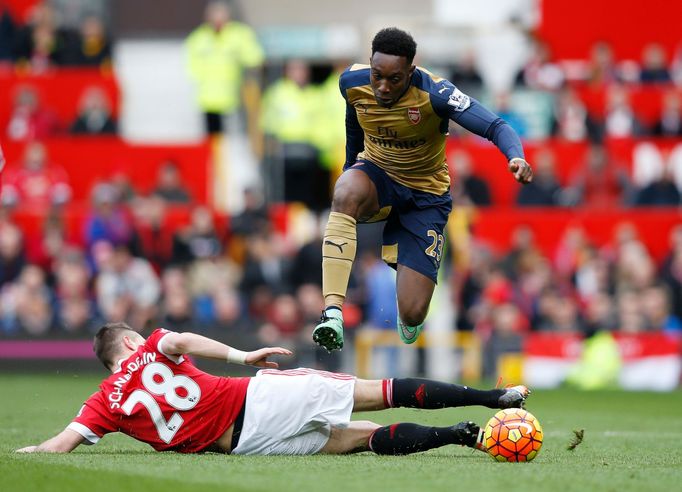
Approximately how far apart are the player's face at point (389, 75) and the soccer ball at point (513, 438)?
2.25 metres

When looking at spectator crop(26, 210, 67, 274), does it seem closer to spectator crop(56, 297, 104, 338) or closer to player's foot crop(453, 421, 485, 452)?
spectator crop(56, 297, 104, 338)

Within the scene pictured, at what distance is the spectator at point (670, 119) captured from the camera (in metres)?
21.3

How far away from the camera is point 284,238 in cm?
1928

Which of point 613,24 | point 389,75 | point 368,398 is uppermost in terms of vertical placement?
point 613,24

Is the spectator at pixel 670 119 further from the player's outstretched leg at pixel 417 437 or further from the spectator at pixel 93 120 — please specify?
the player's outstretched leg at pixel 417 437

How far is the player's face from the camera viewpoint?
29.9 ft

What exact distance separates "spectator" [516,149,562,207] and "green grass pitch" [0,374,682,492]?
824cm

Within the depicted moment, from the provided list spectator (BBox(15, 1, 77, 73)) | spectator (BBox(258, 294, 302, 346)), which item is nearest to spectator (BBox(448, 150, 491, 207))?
spectator (BBox(258, 294, 302, 346))

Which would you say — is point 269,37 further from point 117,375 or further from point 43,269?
point 117,375

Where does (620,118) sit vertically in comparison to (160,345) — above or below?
above

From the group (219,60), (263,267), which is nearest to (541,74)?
(219,60)

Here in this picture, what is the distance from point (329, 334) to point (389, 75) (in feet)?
5.87

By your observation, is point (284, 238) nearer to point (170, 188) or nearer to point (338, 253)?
point (170, 188)

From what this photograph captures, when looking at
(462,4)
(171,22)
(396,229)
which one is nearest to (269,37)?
(171,22)
